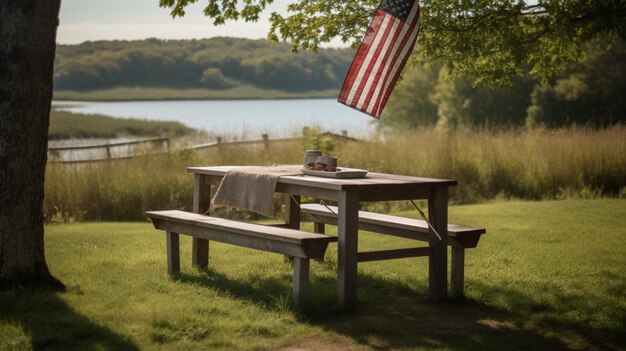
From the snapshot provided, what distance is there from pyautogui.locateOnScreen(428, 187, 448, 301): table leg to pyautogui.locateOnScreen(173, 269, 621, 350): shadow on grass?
0.37 feet

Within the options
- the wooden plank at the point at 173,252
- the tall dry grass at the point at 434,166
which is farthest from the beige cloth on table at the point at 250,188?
the tall dry grass at the point at 434,166

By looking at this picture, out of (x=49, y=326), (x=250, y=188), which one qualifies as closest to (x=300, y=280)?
(x=250, y=188)

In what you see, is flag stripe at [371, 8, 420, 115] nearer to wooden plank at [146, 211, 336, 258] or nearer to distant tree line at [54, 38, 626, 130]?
wooden plank at [146, 211, 336, 258]

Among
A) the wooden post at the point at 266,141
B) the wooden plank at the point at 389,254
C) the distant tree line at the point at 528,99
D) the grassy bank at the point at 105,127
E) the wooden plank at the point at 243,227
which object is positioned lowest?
the grassy bank at the point at 105,127

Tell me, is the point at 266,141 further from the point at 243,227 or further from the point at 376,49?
the point at 243,227

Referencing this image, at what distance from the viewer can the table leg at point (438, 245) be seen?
5.95 m

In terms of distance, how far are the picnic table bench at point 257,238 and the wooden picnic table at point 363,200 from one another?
0.17 m

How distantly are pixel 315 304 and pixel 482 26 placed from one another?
4.31 meters

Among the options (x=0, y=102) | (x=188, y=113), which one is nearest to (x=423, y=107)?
(x=188, y=113)

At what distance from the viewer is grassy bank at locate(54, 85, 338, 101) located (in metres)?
67.6

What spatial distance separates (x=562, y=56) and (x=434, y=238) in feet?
14.4

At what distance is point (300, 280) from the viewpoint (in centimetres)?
553

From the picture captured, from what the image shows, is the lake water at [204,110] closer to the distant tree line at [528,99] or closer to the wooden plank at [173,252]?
the distant tree line at [528,99]

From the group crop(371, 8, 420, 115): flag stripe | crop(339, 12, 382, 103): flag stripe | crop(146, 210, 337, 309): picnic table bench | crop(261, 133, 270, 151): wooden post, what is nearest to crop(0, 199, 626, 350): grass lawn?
crop(146, 210, 337, 309): picnic table bench
